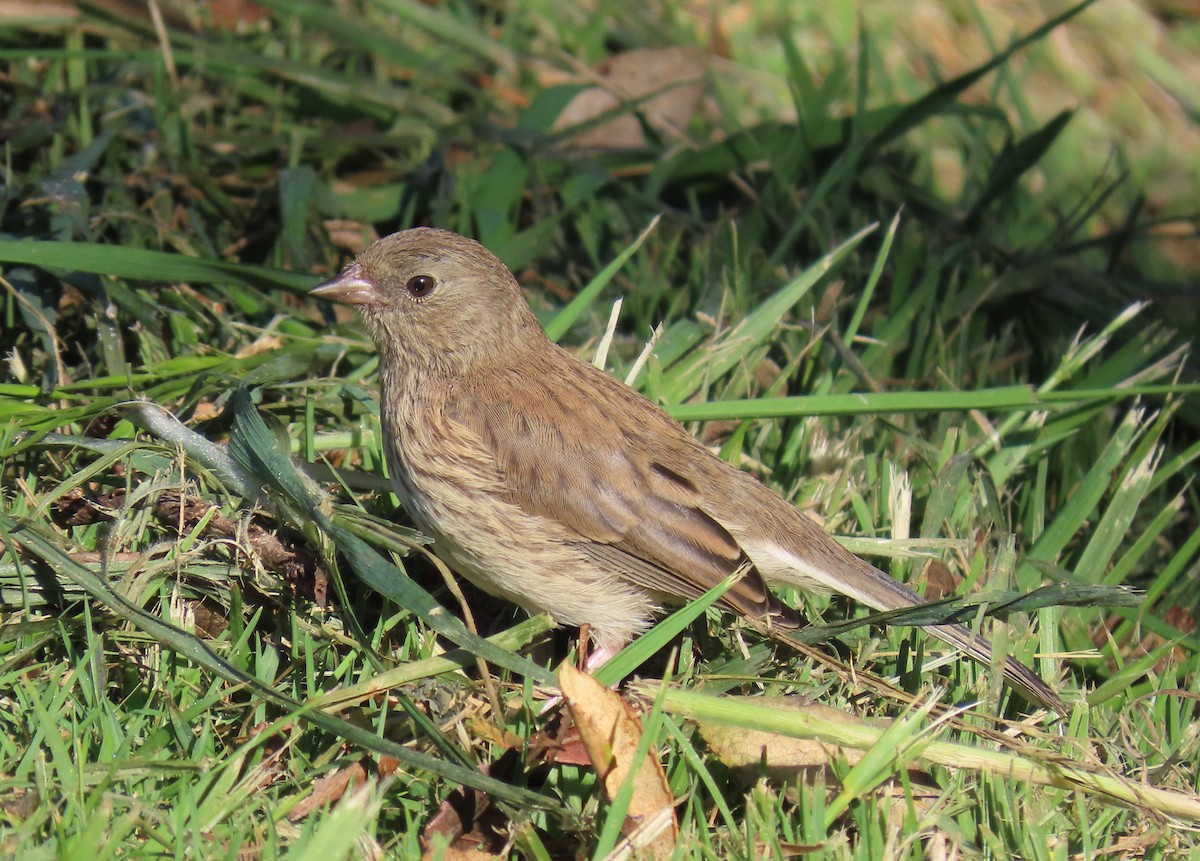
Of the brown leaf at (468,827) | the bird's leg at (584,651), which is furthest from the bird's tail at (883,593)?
the brown leaf at (468,827)

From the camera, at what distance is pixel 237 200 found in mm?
5137

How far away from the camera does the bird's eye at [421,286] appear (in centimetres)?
407

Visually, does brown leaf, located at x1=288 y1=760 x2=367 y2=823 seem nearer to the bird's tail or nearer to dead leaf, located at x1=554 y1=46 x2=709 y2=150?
the bird's tail

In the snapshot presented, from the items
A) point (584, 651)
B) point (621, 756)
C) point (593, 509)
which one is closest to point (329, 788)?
point (621, 756)

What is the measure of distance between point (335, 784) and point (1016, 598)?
178cm

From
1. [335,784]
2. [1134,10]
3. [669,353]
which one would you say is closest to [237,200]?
[669,353]

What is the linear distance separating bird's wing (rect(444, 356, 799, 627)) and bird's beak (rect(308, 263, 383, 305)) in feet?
1.77

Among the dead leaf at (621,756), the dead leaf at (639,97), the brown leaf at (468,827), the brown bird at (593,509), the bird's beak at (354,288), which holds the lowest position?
the brown leaf at (468,827)

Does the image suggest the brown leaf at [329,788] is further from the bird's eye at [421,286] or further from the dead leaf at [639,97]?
the dead leaf at [639,97]

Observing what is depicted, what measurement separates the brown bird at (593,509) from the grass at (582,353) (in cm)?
18

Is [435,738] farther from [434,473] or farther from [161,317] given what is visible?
[161,317]

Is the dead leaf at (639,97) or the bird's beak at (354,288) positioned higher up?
the dead leaf at (639,97)

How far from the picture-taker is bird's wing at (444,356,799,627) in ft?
11.9

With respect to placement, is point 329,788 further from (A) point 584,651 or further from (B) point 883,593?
(B) point 883,593
